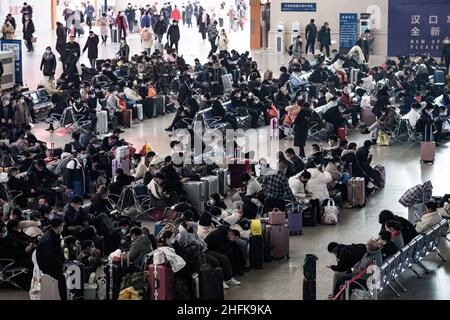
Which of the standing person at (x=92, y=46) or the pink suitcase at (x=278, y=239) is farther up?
the standing person at (x=92, y=46)

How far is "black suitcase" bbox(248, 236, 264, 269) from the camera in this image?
53.3 ft

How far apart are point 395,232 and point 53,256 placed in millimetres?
4801

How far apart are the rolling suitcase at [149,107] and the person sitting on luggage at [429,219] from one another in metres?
13.5

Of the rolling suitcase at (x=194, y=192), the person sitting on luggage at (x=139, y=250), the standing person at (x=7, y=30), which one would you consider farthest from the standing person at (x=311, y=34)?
the person sitting on luggage at (x=139, y=250)

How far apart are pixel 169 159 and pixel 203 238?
14.4ft

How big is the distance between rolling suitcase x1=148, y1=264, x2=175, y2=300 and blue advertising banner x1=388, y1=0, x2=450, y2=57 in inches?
1160

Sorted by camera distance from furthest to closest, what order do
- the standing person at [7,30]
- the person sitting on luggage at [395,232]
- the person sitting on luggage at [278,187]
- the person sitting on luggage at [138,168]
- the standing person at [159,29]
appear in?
the standing person at [159,29] → the standing person at [7,30] → the person sitting on luggage at [138,168] → the person sitting on luggage at [278,187] → the person sitting on luggage at [395,232]

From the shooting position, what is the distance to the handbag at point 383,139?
2603cm

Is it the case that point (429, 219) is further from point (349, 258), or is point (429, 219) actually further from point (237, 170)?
point (237, 170)

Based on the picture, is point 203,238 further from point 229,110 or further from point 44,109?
point 44,109

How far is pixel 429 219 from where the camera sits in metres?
16.9

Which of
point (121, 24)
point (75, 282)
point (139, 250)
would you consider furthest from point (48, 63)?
point (75, 282)

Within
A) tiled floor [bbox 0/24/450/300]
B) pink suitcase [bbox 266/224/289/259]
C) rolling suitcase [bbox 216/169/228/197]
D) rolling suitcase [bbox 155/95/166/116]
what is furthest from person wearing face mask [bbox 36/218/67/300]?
rolling suitcase [bbox 155/95/166/116]

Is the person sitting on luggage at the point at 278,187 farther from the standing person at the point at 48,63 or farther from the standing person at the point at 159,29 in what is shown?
the standing person at the point at 159,29
